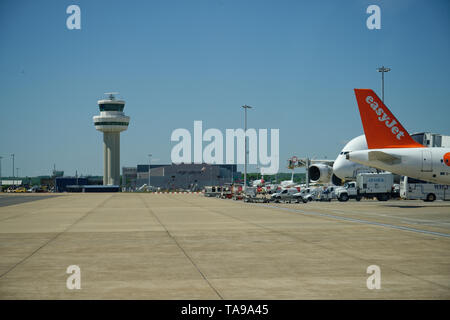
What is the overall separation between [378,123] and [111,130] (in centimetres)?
14347

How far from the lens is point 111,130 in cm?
17788

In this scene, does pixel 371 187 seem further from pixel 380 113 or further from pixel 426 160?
pixel 380 113

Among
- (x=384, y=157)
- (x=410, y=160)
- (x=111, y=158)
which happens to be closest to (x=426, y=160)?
(x=410, y=160)

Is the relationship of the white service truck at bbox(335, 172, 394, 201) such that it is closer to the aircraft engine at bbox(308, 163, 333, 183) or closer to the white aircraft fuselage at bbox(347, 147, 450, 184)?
the aircraft engine at bbox(308, 163, 333, 183)

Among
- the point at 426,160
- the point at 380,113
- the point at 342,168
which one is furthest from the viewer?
the point at 342,168

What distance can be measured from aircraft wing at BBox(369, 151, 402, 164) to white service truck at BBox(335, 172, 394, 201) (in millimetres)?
14062

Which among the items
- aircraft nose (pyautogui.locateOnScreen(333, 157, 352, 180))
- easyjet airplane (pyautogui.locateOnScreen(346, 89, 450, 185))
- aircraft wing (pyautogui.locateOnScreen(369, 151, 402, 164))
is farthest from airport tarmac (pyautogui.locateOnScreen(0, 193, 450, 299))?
aircraft nose (pyautogui.locateOnScreen(333, 157, 352, 180))

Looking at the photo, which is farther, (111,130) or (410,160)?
(111,130)

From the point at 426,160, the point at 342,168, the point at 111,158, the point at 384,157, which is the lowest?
the point at 342,168

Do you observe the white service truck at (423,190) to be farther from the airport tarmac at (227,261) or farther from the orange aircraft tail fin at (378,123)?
the airport tarmac at (227,261)

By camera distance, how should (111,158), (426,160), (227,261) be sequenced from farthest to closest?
(111,158) < (426,160) < (227,261)
